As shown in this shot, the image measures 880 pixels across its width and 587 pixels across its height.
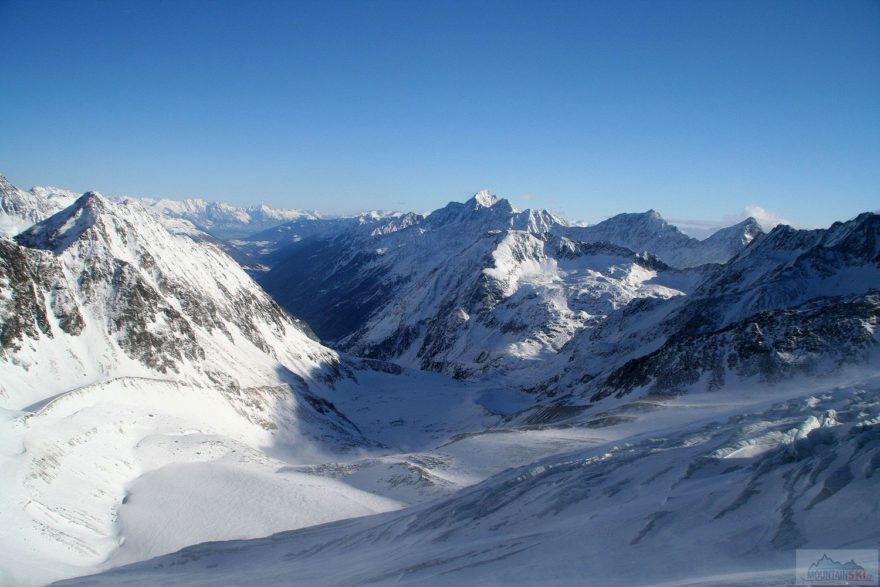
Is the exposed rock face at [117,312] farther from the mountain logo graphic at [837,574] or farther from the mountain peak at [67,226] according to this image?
the mountain logo graphic at [837,574]

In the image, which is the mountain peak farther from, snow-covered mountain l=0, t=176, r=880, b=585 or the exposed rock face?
snow-covered mountain l=0, t=176, r=880, b=585

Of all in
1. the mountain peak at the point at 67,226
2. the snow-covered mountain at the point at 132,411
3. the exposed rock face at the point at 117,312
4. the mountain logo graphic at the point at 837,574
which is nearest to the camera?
the mountain logo graphic at the point at 837,574

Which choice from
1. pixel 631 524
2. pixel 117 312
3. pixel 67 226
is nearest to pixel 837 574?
pixel 631 524

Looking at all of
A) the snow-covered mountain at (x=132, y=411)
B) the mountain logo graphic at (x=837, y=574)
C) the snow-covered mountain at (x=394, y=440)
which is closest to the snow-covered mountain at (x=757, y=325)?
the snow-covered mountain at (x=394, y=440)

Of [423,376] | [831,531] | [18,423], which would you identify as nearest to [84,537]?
[18,423]

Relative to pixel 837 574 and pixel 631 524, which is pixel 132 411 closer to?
pixel 631 524

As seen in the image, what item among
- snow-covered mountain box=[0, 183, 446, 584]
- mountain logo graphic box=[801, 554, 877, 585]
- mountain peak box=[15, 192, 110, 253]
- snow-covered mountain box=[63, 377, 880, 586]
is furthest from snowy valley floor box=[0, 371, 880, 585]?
mountain peak box=[15, 192, 110, 253]

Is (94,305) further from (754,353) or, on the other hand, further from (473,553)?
(754,353)

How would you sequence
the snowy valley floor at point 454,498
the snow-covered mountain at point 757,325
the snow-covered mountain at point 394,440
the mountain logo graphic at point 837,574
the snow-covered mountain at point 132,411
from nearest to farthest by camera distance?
the mountain logo graphic at point 837,574
the snowy valley floor at point 454,498
the snow-covered mountain at point 394,440
the snow-covered mountain at point 132,411
the snow-covered mountain at point 757,325
